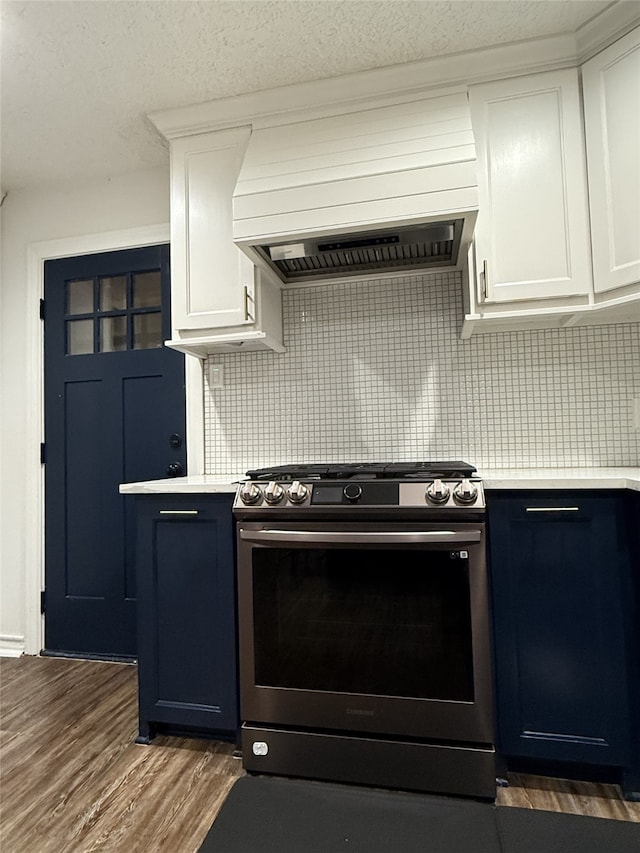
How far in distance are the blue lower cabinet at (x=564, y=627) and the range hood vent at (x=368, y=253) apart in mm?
1054

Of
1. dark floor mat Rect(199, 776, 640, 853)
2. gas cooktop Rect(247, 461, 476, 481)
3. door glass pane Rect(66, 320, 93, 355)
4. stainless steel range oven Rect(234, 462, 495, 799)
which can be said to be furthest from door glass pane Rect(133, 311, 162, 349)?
dark floor mat Rect(199, 776, 640, 853)

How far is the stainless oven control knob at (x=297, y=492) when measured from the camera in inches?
66.1

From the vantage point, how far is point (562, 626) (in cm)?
156

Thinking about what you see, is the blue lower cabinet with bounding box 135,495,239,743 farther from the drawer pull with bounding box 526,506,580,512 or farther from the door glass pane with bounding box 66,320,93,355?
the door glass pane with bounding box 66,320,93,355

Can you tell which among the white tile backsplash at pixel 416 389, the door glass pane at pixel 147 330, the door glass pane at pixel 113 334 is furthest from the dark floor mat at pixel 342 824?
the door glass pane at pixel 113 334

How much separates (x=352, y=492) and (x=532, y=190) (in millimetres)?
1375

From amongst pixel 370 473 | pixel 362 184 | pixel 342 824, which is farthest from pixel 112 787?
pixel 362 184

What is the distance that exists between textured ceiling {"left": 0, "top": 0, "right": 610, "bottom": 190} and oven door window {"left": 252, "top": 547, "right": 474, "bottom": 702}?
1943 millimetres

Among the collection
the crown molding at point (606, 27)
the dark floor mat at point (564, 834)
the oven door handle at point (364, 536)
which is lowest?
the dark floor mat at point (564, 834)

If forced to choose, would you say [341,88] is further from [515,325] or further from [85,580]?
[85,580]

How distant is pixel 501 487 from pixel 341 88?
1764 millimetres

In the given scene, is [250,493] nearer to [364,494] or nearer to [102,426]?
[364,494]

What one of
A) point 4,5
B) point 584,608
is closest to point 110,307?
point 4,5

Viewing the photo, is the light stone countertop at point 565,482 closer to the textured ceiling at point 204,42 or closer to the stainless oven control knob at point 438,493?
the stainless oven control knob at point 438,493
